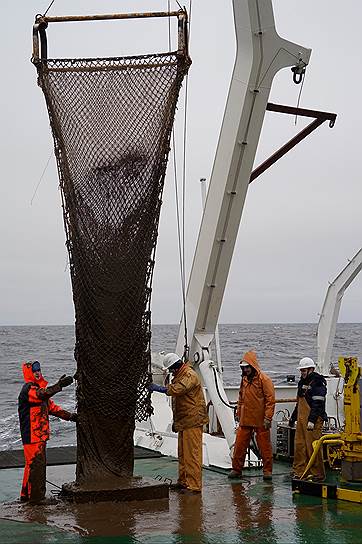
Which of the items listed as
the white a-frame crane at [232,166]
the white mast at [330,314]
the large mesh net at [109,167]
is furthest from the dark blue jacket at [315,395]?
the white mast at [330,314]

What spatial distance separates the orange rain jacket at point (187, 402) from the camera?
28.3ft

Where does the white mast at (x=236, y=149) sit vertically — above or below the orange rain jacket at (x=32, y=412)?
above

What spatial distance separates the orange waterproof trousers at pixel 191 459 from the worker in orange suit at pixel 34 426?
55.4 inches

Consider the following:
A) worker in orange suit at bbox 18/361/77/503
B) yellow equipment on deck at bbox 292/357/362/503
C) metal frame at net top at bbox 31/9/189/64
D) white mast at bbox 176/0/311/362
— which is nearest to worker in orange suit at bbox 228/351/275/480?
yellow equipment on deck at bbox 292/357/362/503

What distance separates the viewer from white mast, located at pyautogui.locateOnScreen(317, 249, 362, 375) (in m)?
13.2

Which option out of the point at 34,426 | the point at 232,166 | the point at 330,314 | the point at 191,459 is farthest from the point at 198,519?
the point at 330,314

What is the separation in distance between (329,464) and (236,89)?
4.24m

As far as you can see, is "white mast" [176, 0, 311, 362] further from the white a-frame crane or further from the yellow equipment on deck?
the yellow equipment on deck

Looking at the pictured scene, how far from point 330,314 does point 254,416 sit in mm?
4484

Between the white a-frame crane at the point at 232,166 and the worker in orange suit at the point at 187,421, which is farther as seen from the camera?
the white a-frame crane at the point at 232,166

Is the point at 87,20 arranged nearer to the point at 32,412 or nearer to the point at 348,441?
the point at 32,412

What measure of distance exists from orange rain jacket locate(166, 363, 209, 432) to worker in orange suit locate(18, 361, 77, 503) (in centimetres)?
126

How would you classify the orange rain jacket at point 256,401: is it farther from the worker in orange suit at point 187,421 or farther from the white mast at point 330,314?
the white mast at point 330,314

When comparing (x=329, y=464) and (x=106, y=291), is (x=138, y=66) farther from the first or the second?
(x=329, y=464)
